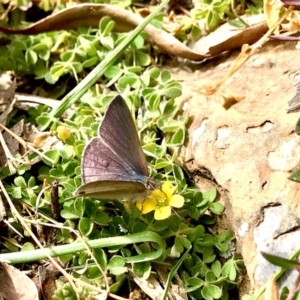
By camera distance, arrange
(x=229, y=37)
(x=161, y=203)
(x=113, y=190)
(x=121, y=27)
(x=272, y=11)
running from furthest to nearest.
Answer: (x=121, y=27), (x=229, y=37), (x=272, y=11), (x=161, y=203), (x=113, y=190)

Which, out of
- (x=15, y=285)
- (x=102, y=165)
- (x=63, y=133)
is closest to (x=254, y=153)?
(x=102, y=165)

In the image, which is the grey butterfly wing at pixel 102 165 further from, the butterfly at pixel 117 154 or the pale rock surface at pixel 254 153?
the pale rock surface at pixel 254 153

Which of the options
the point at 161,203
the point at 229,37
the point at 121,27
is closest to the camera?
the point at 161,203

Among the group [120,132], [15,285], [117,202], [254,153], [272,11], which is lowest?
[15,285]

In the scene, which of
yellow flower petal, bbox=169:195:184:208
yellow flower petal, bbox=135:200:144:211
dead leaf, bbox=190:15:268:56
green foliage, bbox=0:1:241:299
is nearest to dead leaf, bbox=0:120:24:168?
green foliage, bbox=0:1:241:299

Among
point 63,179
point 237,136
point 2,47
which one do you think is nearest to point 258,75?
point 237,136

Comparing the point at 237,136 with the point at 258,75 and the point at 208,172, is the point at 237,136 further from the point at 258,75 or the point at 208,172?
the point at 258,75

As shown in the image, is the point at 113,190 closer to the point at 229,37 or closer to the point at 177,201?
the point at 177,201
